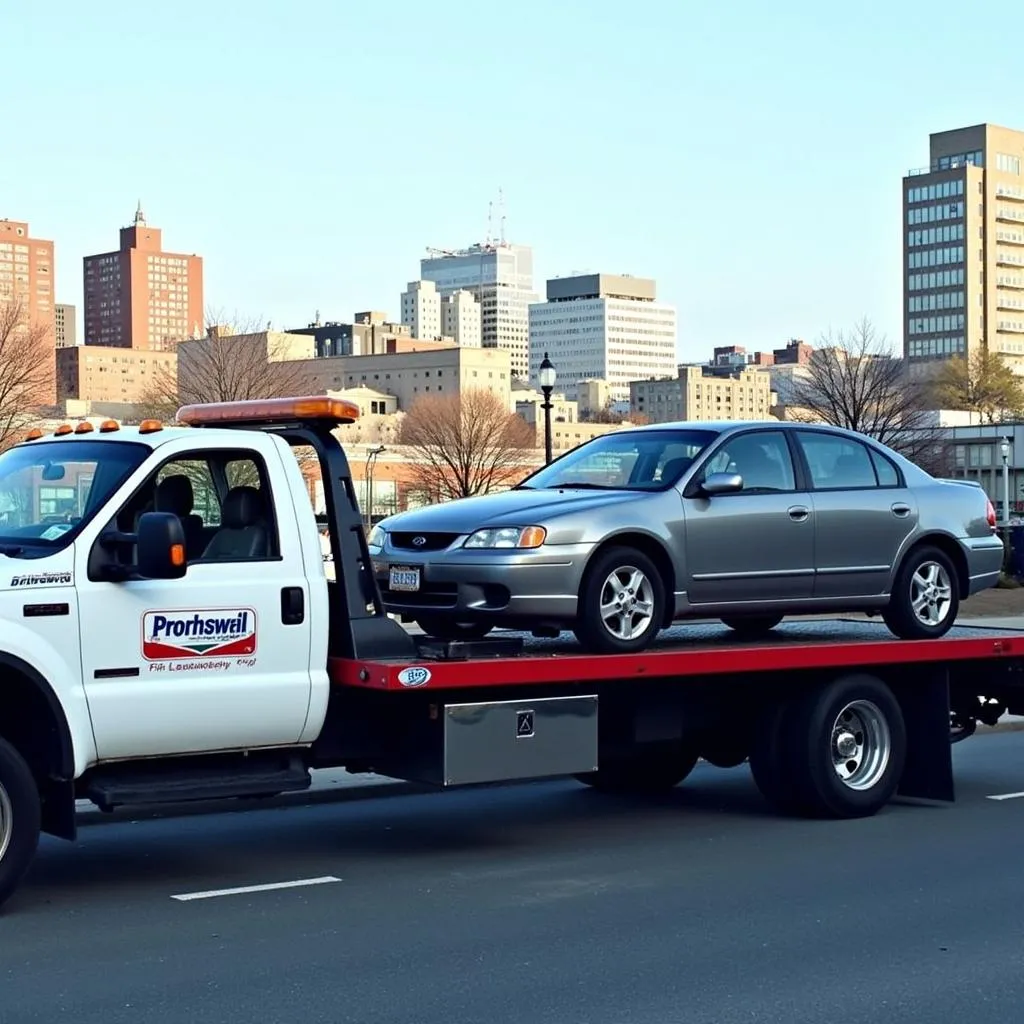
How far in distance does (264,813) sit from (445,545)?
2594mm

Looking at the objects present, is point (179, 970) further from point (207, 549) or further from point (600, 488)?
point (600, 488)

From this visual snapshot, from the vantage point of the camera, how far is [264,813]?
37.1 feet

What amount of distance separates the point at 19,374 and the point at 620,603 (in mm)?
49531

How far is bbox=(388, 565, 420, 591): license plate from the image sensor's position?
991 centimetres

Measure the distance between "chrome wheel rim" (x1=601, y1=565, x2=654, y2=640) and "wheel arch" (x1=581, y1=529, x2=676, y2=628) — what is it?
15 cm

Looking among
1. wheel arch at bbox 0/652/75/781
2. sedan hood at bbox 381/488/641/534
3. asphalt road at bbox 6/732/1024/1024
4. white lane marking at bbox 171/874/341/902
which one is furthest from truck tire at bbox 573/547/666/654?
wheel arch at bbox 0/652/75/781

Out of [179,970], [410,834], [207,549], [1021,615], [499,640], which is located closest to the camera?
[179,970]

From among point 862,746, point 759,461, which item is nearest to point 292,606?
point 759,461

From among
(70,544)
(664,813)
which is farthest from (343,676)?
(664,813)

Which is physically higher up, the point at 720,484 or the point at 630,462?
the point at 630,462

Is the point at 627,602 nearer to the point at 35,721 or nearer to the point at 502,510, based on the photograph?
the point at 502,510

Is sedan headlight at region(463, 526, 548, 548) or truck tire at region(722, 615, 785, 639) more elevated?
sedan headlight at region(463, 526, 548, 548)

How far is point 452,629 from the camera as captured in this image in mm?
10211

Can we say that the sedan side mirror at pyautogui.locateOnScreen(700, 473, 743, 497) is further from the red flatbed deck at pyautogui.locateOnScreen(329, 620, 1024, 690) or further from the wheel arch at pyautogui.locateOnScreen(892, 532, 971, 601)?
the wheel arch at pyautogui.locateOnScreen(892, 532, 971, 601)
